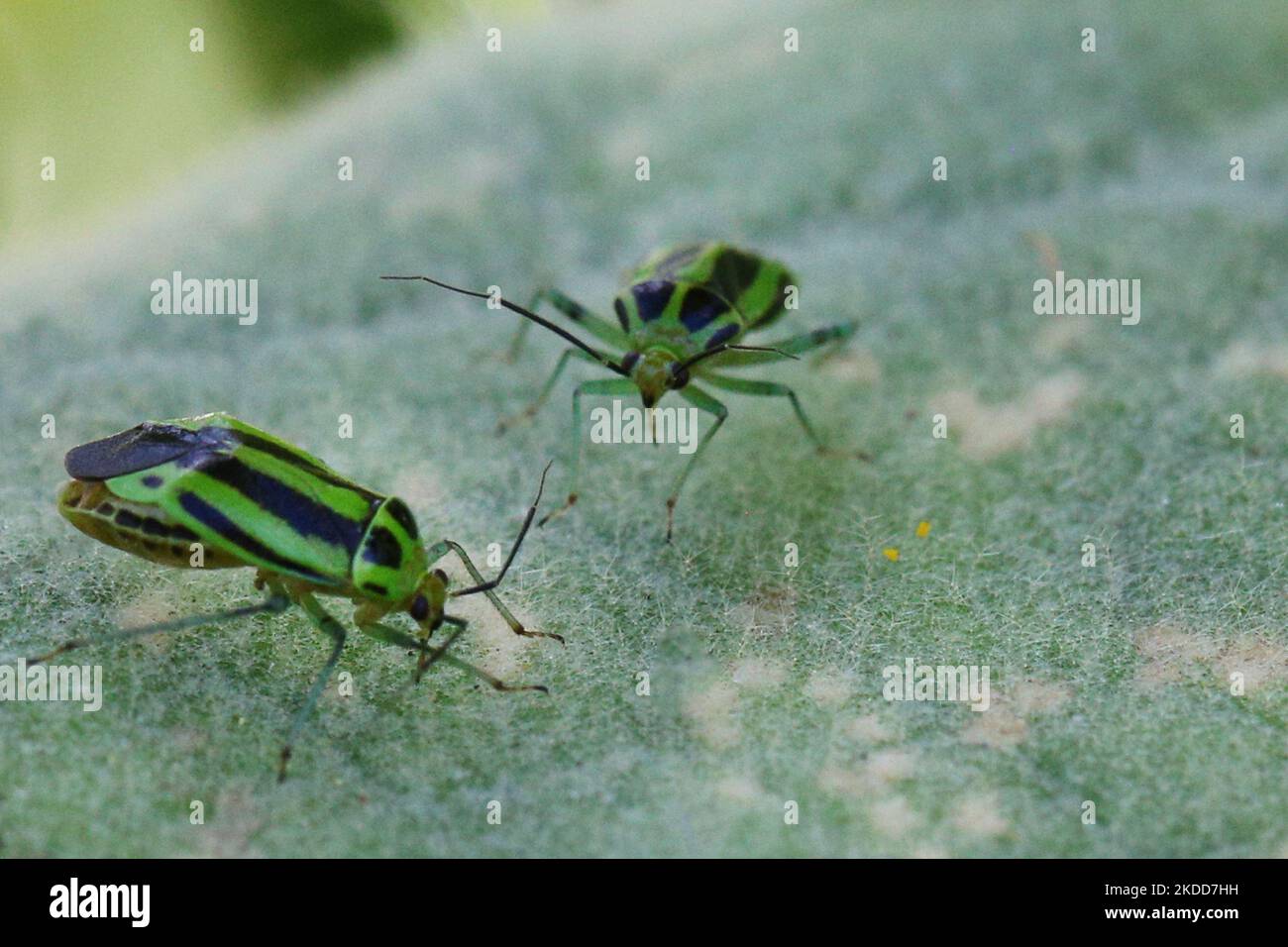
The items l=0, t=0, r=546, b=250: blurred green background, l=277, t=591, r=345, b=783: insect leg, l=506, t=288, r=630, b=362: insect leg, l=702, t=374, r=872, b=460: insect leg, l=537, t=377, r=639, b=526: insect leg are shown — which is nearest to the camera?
l=277, t=591, r=345, b=783: insect leg

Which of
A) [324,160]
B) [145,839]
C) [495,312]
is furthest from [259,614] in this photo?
[324,160]

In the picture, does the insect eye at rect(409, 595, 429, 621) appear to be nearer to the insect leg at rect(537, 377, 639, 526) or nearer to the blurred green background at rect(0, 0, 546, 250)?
the insect leg at rect(537, 377, 639, 526)

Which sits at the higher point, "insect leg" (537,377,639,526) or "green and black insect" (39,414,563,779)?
"insect leg" (537,377,639,526)

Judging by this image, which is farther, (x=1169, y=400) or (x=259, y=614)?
(x=1169, y=400)

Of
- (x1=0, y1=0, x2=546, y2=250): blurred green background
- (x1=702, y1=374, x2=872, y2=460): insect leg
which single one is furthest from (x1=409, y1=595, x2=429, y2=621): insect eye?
(x1=0, y1=0, x2=546, y2=250): blurred green background

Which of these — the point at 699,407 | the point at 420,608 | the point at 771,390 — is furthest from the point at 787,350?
the point at 420,608

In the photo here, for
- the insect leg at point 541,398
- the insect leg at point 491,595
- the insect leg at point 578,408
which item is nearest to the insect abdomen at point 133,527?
the insect leg at point 491,595
